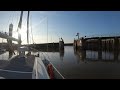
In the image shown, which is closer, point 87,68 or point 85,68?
point 85,68

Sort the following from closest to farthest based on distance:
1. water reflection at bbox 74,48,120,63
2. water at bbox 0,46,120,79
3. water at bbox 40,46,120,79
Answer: water at bbox 0,46,120,79 → water at bbox 40,46,120,79 → water reflection at bbox 74,48,120,63

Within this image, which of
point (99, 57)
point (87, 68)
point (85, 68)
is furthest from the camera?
point (99, 57)

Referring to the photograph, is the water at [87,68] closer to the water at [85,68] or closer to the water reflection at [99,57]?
the water at [85,68]

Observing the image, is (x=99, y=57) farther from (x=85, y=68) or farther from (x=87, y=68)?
(x=85, y=68)

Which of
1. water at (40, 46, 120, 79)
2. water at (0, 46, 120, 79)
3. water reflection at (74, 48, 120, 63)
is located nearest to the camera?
water at (0, 46, 120, 79)

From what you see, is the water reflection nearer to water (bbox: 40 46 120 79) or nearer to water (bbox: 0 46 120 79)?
water (bbox: 0 46 120 79)

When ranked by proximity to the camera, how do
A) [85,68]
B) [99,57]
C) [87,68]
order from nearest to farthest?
[85,68] → [87,68] → [99,57]

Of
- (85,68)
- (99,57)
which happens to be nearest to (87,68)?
(85,68)

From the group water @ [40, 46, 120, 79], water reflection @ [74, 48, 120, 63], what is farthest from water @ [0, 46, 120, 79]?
water reflection @ [74, 48, 120, 63]
